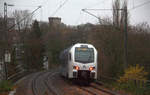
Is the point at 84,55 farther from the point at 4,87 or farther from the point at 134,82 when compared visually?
the point at 4,87

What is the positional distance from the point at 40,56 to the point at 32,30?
6.89 meters

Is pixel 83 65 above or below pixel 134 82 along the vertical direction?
above

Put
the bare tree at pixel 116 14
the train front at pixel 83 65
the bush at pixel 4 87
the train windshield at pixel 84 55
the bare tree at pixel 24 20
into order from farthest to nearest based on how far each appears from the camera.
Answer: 1. the bare tree at pixel 24 20
2. the bare tree at pixel 116 14
3. the train windshield at pixel 84 55
4. the train front at pixel 83 65
5. the bush at pixel 4 87

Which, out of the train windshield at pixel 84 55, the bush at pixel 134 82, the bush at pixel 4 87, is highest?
the train windshield at pixel 84 55

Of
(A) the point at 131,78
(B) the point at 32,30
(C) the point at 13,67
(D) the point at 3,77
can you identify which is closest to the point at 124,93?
(A) the point at 131,78

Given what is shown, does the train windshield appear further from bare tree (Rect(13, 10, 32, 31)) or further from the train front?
bare tree (Rect(13, 10, 32, 31))

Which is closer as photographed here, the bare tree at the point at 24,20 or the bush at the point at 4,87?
the bush at the point at 4,87

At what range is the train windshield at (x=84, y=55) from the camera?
68.0ft

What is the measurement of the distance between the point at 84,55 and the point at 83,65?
940 mm

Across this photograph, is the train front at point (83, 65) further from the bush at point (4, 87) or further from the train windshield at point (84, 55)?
the bush at point (4, 87)

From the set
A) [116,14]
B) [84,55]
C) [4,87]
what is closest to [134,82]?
[84,55]

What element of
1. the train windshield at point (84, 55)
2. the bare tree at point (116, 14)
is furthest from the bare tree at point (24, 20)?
the train windshield at point (84, 55)

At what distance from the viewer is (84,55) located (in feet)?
68.8

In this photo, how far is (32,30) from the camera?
6147 centimetres
